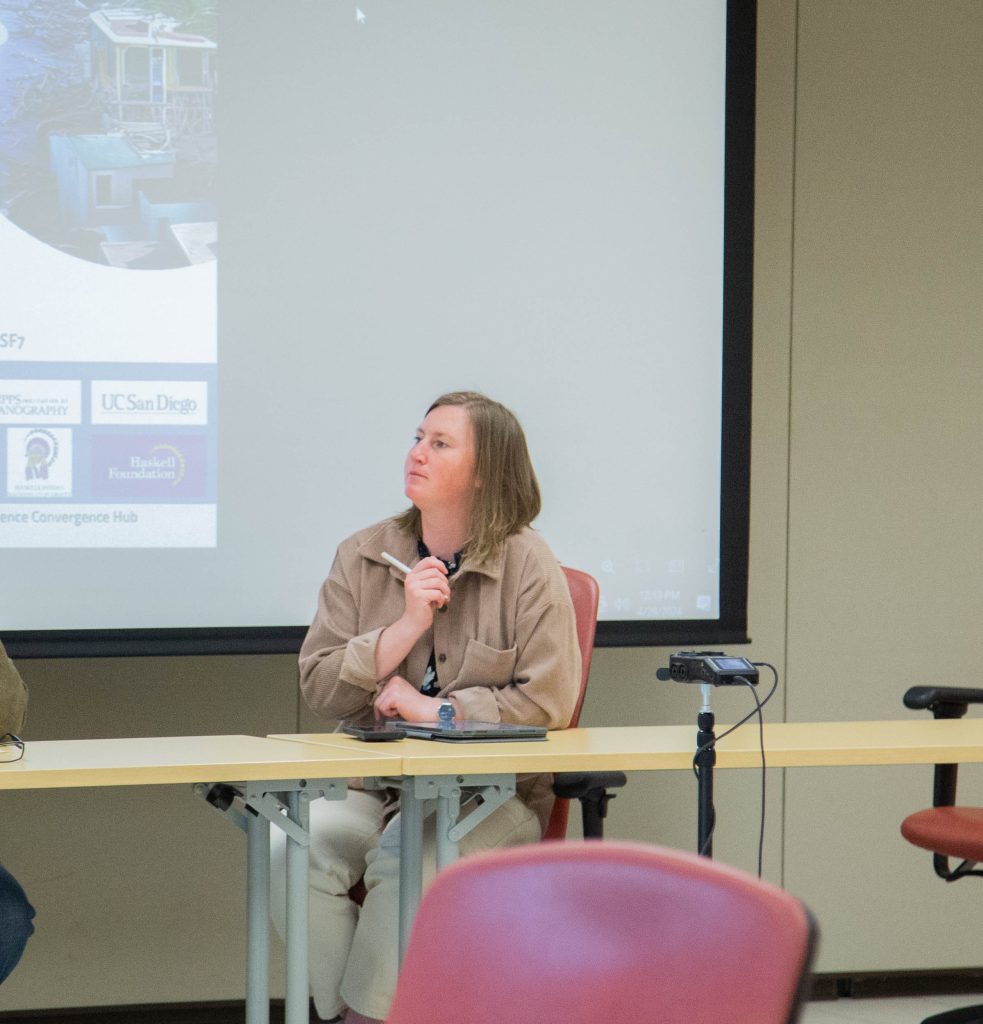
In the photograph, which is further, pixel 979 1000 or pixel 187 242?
pixel 979 1000

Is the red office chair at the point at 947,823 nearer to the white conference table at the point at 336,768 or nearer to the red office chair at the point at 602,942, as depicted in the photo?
the white conference table at the point at 336,768

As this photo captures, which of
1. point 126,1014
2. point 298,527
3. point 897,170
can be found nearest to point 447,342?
point 298,527

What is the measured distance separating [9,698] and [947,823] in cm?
184

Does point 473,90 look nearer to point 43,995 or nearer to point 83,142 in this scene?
point 83,142

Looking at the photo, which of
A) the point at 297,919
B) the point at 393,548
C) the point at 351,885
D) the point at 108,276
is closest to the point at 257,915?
the point at 297,919

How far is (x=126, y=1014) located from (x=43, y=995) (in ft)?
0.69

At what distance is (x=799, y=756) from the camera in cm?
228

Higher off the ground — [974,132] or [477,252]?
[974,132]

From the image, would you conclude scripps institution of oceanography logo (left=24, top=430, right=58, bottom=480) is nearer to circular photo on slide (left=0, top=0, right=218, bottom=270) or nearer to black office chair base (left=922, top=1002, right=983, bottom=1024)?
circular photo on slide (left=0, top=0, right=218, bottom=270)

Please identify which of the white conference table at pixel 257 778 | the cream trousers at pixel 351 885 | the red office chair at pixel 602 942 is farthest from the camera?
the cream trousers at pixel 351 885

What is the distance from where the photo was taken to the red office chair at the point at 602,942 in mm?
937

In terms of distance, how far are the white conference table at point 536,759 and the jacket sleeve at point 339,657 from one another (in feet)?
0.47

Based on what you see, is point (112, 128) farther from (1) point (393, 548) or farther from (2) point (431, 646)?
(2) point (431, 646)

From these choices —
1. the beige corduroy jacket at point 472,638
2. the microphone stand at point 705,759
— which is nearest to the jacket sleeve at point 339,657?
the beige corduroy jacket at point 472,638
